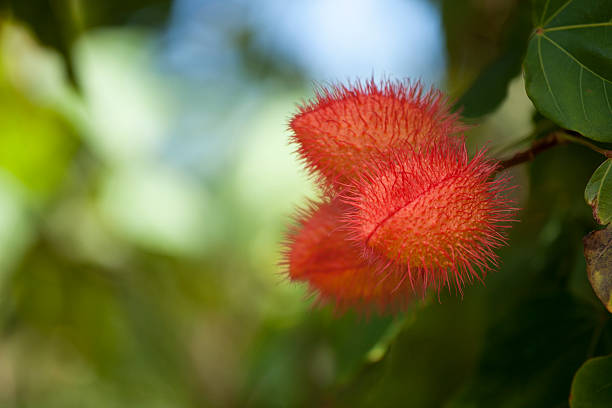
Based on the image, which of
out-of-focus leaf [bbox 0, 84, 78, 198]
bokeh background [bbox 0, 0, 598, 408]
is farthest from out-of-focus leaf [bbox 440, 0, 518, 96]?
out-of-focus leaf [bbox 0, 84, 78, 198]

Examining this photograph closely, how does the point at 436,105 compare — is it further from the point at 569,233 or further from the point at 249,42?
the point at 249,42

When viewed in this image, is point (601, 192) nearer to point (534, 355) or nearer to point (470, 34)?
point (534, 355)

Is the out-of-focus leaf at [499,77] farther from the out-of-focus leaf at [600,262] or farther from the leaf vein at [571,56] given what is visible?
the out-of-focus leaf at [600,262]

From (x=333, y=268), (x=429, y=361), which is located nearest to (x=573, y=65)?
(x=333, y=268)

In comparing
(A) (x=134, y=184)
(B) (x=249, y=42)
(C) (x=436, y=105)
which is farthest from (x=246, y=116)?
(C) (x=436, y=105)

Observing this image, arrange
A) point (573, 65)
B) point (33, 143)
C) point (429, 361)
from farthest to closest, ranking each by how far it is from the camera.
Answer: point (33, 143), point (429, 361), point (573, 65)

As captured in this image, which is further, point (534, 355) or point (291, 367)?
point (291, 367)
